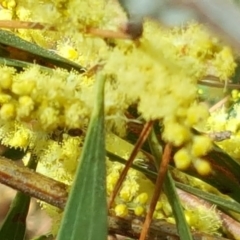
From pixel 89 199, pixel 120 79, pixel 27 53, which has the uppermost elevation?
pixel 27 53

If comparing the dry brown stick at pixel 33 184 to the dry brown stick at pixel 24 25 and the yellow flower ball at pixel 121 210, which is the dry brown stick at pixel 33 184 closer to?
the yellow flower ball at pixel 121 210

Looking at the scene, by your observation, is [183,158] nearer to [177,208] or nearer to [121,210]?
[177,208]

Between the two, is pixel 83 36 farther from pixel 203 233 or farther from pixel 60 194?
pixel 203 233

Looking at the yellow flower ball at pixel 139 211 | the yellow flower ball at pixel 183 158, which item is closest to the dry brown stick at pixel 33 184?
the yellow flower ball at pixel 139 211

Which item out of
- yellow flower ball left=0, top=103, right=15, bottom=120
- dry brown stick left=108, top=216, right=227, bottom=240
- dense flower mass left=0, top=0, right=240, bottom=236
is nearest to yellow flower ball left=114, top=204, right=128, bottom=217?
dry brown stick left=108, top=216, right=227, bottom=240

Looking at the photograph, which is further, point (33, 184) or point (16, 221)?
point (16, 221)

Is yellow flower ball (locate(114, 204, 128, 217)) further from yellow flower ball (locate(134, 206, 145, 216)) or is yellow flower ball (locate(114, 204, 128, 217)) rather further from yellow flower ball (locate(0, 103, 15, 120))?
yellow flower ball (locate(0, 103, 15, 120))

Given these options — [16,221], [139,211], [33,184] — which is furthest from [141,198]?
[16,221]
